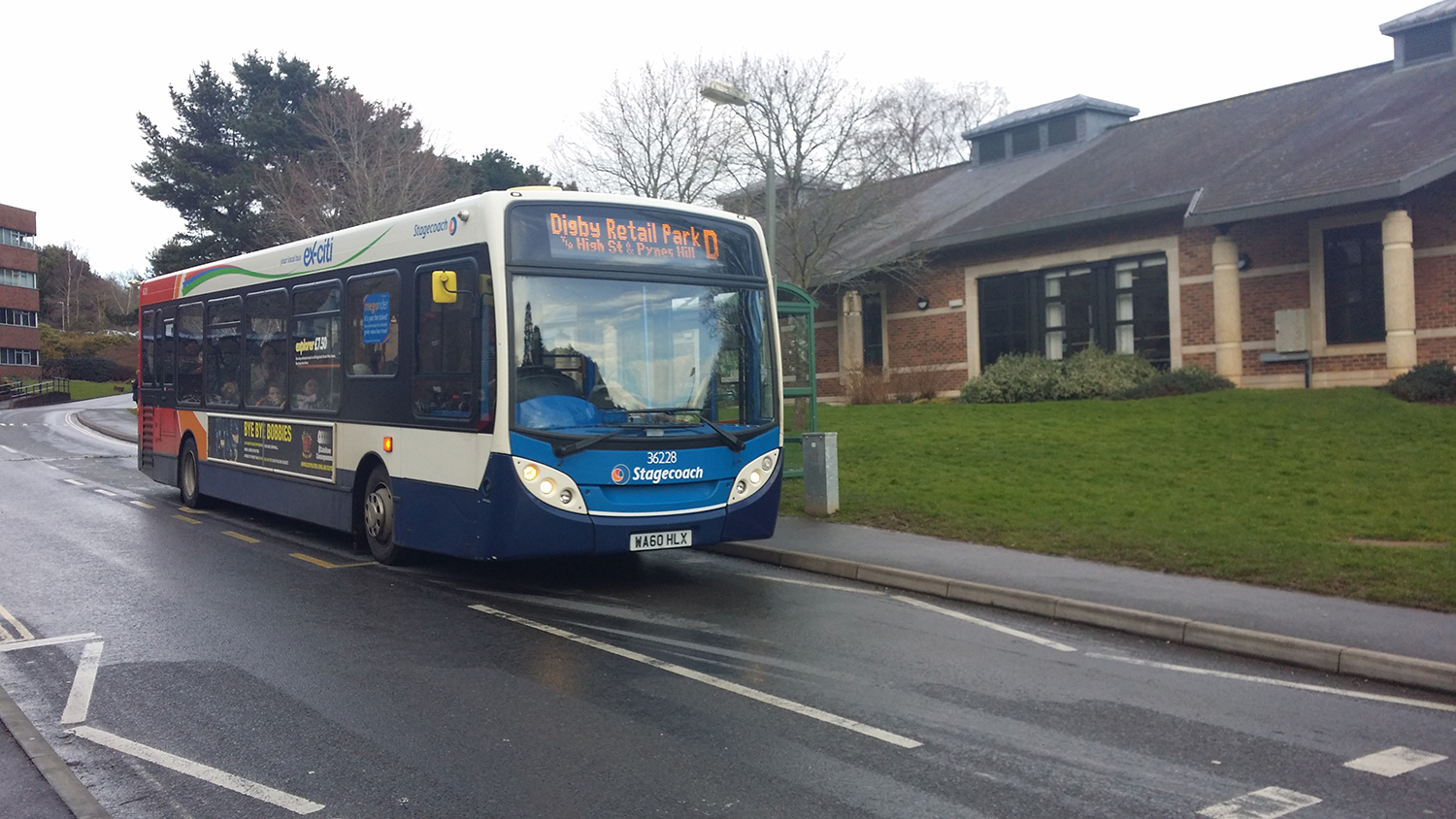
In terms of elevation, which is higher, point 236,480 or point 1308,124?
point 1308,124

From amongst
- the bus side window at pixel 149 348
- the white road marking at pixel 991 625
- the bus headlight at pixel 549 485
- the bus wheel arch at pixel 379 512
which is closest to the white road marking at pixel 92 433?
the bus side window at pixel 149 348

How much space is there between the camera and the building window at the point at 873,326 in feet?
101

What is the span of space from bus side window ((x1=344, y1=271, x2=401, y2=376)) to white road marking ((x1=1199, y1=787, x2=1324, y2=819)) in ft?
25.7

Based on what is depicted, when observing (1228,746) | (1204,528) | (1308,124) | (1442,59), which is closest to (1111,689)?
(1228,746)

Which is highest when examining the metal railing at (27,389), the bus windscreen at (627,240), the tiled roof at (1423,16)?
the tiled roof at (1423,16)

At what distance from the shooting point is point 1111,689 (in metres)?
6.67

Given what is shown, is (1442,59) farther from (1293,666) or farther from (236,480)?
(236,480)

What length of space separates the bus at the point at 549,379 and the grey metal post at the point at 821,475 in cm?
338

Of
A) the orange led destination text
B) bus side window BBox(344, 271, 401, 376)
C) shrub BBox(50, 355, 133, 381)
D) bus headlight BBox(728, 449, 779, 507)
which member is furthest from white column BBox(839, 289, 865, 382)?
shrub BBox(50, 355, 133, 381)

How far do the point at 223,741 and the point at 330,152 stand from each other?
123 ft

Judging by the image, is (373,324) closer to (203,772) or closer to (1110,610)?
(203,772)

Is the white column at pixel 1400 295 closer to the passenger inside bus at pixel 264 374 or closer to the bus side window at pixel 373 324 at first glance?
the bus side window at pixel 373 324

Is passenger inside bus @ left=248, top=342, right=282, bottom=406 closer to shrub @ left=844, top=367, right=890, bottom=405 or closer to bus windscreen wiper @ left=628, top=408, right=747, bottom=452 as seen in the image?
bus windscreen wiper @ left=628, top=408, right=747, bottom=452

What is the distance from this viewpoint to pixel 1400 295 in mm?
19469
